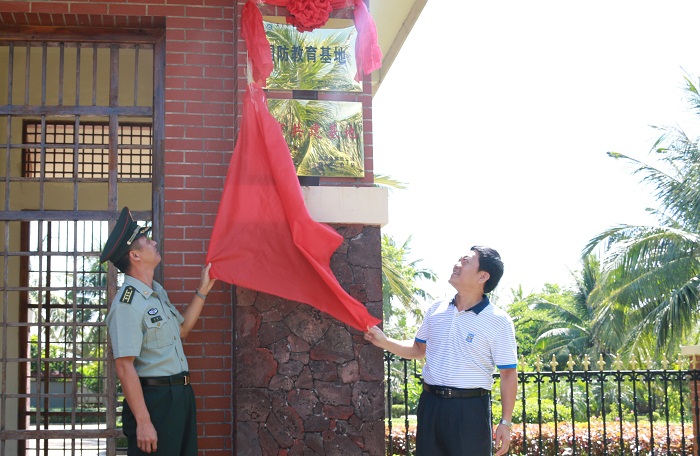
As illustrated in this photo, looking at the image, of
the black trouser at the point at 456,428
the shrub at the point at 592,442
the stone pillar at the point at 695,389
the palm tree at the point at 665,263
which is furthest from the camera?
the palm tree at the point at 665,263

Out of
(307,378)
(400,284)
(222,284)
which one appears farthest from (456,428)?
(400,284)

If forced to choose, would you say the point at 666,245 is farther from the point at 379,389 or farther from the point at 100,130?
the point at 379,389

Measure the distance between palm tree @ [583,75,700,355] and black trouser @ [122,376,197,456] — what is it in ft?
50.5

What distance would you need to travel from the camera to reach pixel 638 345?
18.5 metres

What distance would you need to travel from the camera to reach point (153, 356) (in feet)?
14.2

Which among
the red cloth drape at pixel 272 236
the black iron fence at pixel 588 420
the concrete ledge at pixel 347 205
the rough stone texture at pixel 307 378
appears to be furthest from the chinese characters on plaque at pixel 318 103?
the black iron fence at pixel 588 420

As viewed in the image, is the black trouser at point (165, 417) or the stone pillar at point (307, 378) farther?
the stone pillar at point (307, 378)

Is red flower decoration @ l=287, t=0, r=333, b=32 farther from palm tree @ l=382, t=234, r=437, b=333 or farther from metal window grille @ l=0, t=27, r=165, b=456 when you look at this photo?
palm tree @ l=382, t=234, r=437, b=333

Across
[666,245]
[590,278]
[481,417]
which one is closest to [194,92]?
[481,417]

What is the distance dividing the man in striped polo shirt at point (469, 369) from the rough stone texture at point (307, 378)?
0.52 m

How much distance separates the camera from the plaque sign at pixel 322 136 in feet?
16.9

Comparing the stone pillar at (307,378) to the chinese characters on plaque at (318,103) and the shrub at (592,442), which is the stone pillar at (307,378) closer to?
the chinese characters on plaque at (318,103)

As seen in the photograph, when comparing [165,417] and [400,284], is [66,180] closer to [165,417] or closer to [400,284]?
[165,417]

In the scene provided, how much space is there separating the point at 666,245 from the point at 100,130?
13.3 metres
